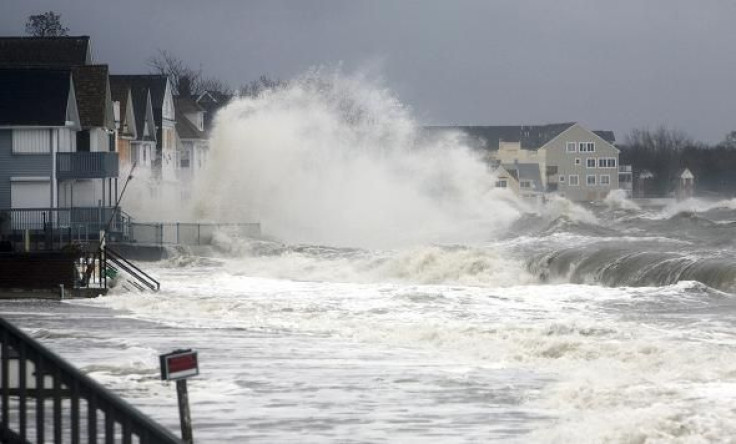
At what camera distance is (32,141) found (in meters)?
51.5

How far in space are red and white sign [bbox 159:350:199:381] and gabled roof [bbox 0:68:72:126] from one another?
42249 millimetres

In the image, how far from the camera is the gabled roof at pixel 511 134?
160 metres

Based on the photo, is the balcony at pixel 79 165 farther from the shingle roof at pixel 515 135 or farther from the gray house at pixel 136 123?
the shingle roof at pixel 515 135

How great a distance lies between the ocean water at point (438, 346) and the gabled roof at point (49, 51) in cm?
2272

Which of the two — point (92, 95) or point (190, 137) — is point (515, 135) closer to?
point (190, 137)

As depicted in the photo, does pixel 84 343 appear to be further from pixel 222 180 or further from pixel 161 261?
pixel 222 180

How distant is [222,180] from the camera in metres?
68.9

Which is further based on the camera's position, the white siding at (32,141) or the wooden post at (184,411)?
the white siding at (32,141)

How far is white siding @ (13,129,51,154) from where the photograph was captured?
168 feet

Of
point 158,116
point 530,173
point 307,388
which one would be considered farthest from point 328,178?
point 530,173

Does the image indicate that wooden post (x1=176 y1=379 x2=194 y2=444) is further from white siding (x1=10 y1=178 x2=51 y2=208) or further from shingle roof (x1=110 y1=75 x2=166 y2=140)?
shingle roof (x1=110 y1=75 x2=166 y2=140)

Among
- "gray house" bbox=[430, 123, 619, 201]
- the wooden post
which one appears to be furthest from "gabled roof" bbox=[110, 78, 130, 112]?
"gray house" bbox=[430, 123, 619, 201]

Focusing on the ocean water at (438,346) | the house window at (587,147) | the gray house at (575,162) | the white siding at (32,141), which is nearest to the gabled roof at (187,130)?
the white siding at (32,141)

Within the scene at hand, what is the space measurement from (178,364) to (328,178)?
64.8 metres
